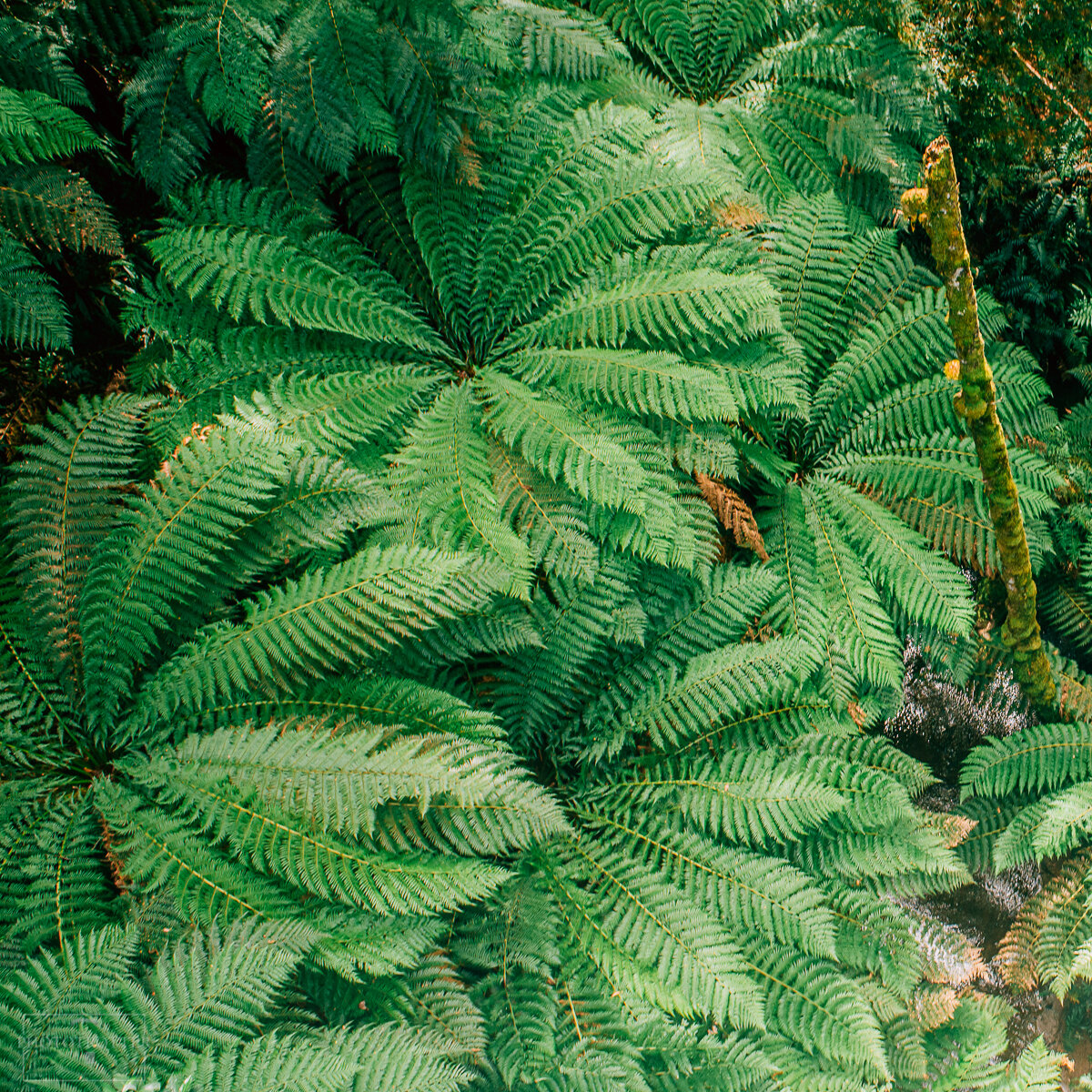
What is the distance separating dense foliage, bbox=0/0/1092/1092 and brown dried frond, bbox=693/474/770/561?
0.07 feet

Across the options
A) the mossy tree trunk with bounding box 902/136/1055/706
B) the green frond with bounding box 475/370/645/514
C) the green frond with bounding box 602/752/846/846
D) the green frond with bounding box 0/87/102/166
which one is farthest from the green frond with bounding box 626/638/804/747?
the green frond with bounding box 0/87/102/166

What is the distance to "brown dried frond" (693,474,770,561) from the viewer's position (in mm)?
3170

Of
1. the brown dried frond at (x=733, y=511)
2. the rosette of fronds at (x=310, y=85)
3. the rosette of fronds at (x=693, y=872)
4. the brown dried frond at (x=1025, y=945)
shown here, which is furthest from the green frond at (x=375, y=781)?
the brown dried frond at (x=1025, y=945)

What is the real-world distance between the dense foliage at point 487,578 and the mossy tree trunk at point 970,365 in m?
0.33

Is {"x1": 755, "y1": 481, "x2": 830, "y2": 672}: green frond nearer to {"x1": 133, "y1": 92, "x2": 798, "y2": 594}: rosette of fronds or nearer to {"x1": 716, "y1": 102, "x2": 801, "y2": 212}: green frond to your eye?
{"x1": 133, "y1": 92, "x2": 798, "y2": 594}: rosette of fronds

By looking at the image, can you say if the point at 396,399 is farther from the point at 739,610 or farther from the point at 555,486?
the point at 739,610

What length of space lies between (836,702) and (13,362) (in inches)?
136

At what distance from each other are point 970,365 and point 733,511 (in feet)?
3.89

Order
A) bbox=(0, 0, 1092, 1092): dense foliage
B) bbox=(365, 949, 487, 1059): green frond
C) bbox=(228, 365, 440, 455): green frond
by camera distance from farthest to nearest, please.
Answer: bbox=(228, 365, 440, 455): green frond → bbox=(365, 949, 487, 1059): green frond → bbox=(0, 0, 1092, 1092): dense foliage

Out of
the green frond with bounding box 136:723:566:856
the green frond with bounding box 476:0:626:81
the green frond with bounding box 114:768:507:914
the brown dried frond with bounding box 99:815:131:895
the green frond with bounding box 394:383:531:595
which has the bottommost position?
the brown dried frond with bounding box 99:815:131:895

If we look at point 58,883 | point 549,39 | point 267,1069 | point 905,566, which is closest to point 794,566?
point 905,566

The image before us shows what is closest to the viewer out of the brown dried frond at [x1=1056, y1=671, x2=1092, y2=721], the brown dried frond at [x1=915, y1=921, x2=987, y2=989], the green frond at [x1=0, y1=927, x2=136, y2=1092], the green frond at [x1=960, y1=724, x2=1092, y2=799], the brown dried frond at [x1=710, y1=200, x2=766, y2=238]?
the green frond at [x1=0, y1=927, x2=136, y2=1092]

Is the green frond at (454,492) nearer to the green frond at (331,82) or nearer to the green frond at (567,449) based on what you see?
the green frond at (567,449)

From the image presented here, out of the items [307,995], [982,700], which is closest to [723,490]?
[982,700]
